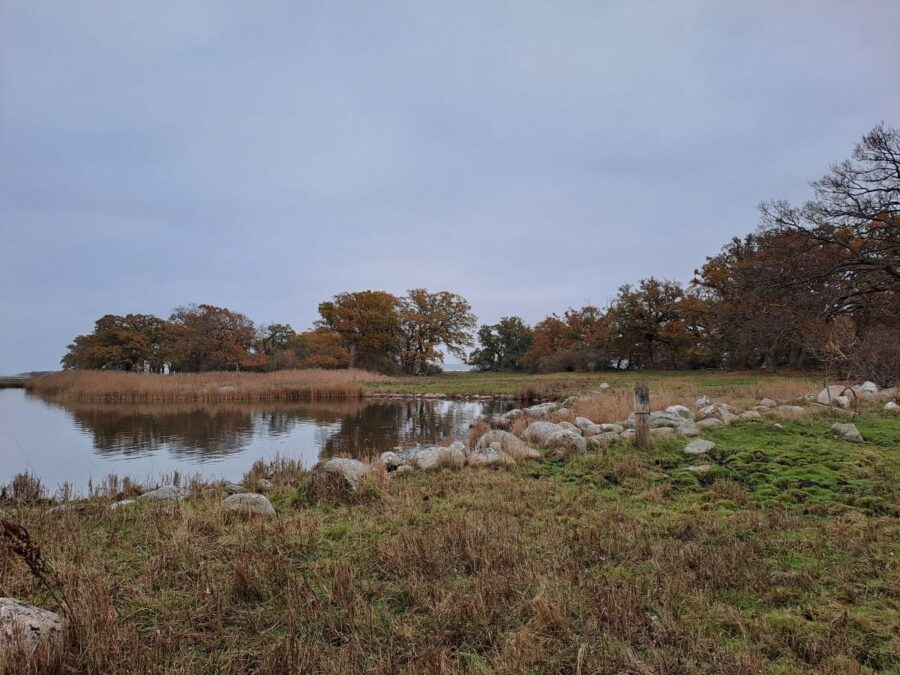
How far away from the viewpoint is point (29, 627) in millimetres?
2197

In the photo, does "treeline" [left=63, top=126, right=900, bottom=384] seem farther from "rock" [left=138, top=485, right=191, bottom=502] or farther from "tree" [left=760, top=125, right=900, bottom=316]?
"rock" [left=138, top=485, right=191, bottom=502]

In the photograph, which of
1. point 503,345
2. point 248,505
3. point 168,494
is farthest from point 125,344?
point 248,505

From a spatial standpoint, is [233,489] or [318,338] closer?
[233,489]

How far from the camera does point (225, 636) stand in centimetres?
239

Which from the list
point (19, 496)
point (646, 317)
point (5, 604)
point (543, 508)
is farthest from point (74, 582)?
point (646, 317)

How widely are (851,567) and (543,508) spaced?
7.74 ft

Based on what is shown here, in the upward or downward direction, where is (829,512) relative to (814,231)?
downward

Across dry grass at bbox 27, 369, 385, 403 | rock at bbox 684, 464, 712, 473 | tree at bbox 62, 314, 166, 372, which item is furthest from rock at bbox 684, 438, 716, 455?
tree at bbox 62, 314, 166, 372

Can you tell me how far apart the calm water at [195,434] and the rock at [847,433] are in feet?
26.2

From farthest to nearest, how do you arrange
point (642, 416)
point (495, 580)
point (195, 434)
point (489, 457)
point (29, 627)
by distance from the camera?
1. point (195, 434)
2. point (642, 416)
3. point (489, 457)
4. point (495, 580)
5. point (29, 627)

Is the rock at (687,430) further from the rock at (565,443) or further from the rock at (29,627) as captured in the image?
the rock at (29,627)

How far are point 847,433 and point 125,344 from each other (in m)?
53.7

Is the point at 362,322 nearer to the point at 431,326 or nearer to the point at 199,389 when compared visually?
the point at 431,326

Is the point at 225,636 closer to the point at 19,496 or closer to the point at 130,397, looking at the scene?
the point at 19,496
